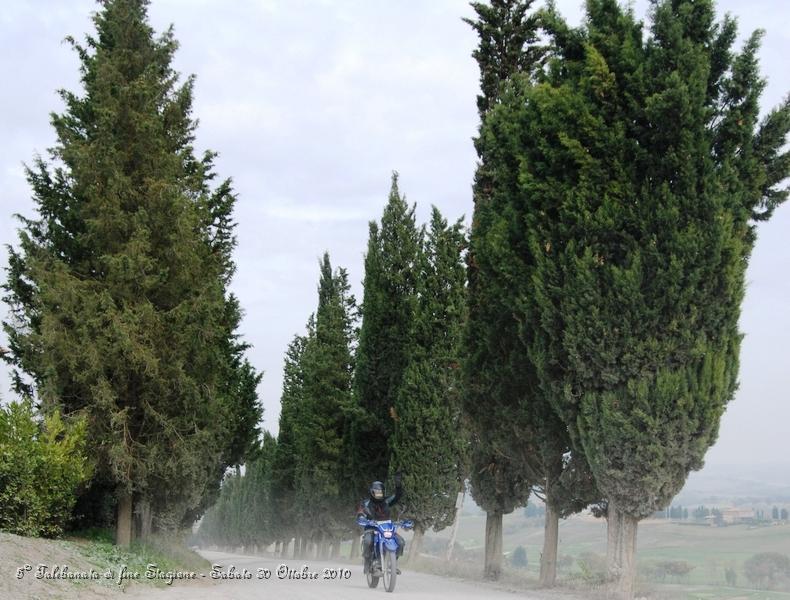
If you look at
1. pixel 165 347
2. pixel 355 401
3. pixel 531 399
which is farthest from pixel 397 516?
pixel 165 347

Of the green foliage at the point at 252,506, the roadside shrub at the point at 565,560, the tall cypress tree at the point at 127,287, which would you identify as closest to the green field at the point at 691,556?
the roadside shrub at the point at 565,560

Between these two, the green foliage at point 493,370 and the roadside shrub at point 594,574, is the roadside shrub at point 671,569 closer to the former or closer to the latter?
the roadside shrub at point 594,574

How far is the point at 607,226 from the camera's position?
14227 mm

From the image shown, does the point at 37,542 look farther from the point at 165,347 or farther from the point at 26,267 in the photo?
the point at 26,267

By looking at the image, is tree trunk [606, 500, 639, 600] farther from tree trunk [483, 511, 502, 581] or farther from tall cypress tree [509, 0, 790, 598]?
tree trunk [483, 511, 502, 581]

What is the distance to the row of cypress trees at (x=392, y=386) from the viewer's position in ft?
89.9

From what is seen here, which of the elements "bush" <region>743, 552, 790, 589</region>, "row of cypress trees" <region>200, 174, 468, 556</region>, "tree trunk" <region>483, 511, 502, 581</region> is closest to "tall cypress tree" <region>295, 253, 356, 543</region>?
"row of cypress trees" <region>200, 174, 468, 556</region>

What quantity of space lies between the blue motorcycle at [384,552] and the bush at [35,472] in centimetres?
574

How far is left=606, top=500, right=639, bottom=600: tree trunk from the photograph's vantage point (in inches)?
548

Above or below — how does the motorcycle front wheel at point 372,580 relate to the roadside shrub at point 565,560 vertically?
above

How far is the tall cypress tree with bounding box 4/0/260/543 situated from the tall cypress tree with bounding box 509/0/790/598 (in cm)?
830

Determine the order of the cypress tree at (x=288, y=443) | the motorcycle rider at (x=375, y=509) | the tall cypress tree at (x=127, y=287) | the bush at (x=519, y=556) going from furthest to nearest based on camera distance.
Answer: the cypress tree at (x=288, y=443) → the bush at (x=519, y=556) → the tall cypress tree at (x=127, y=287) → the motorcycle rider at (x=375, y=509)

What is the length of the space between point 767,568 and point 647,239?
15.8 meters

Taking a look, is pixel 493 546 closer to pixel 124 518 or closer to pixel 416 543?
pixel 416 543
